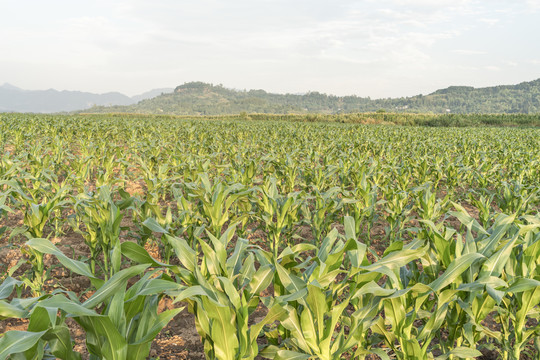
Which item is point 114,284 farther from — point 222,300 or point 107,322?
point 222,300

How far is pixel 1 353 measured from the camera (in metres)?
1.16

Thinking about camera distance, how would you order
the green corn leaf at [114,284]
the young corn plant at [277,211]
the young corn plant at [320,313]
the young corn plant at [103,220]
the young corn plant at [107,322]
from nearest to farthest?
1. the young corn plant at [107,322]
2. the green corn leaf at [114,284]
3. the young corn plant at [320,313]
4. the young corn plant at [103,220]
5. the young corn plant at [277,211]

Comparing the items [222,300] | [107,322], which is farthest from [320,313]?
[107,322]

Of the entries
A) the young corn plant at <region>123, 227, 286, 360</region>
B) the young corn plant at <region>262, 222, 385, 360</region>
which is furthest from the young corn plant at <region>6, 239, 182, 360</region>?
the young corn plant at <region>262, 222, 385, 360</region>

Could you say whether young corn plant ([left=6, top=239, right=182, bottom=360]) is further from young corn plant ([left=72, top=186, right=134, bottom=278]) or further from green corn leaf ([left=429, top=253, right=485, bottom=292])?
young corn plant ([left=72, top=186, right=134, bottom=278])

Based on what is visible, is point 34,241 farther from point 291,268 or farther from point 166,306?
point 166,306

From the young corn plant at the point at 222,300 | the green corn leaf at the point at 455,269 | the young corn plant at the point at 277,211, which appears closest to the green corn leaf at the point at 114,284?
the young corn plant at the point at 222,300

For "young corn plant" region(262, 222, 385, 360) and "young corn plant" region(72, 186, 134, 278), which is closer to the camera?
"young corn plant" region(262, 222, 385, 360)

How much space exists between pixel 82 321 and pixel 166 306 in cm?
217

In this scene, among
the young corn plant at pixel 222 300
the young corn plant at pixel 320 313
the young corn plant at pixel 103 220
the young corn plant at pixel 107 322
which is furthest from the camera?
the young corn plant at pixel 103 220

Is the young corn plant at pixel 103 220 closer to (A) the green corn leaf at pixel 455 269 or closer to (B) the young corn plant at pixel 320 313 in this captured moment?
(B) the young corn plant at pixel 320 313

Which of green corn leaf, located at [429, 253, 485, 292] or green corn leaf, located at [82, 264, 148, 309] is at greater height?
green corn leaf, located at [82, 264, 148, 309]

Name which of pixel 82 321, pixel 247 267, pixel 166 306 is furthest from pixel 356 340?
pixel 166 306

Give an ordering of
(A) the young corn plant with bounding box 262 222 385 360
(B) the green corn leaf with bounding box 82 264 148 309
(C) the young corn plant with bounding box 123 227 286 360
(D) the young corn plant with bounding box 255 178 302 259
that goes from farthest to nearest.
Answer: (D) the young corn plant with bounding box 255 178 302 259, (A) the young corn plant with bounding box 262 222 385 360, (C) the young corn plant with bounding box 123 227 286 360, (B) the green corn leaf with bounding box 82 264 148 309
